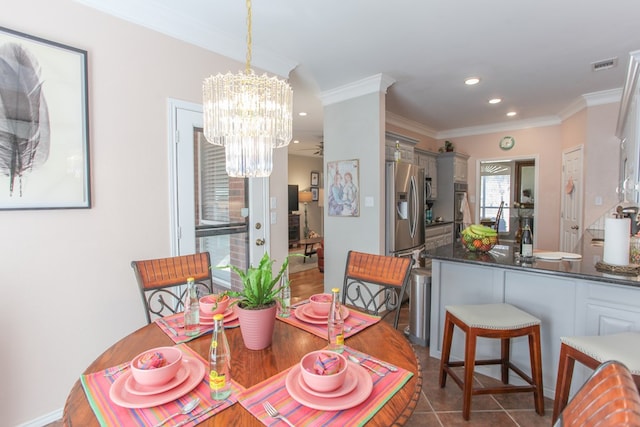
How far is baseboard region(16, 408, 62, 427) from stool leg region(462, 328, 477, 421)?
2442mm

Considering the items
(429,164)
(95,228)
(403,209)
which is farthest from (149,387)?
(429,164)

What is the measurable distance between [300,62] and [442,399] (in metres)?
3.13

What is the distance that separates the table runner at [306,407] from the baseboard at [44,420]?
1.79m

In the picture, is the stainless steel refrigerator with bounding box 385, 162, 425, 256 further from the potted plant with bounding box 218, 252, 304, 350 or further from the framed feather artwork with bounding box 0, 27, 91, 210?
the framed feather artwork with bounding box 0, 27, 91, 210

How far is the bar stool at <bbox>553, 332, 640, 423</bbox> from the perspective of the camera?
4.52 ft

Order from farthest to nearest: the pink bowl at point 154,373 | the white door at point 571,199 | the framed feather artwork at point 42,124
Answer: the white door at point 571,199 < the framed feather artwork at point 42,124 < the pink bowl at point 154,373

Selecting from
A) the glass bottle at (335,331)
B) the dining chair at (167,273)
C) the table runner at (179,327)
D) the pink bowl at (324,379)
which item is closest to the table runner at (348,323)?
the glass bottle at (335,331)

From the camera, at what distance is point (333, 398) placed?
2.84ft

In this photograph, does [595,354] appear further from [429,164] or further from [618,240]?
[429,164]

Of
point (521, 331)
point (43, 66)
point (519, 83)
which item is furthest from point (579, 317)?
point (43, 66)

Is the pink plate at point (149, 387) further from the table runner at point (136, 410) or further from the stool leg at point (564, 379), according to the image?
the stool leg at point (564, 379)

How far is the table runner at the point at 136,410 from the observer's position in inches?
31.3

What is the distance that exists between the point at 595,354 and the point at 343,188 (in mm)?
2772

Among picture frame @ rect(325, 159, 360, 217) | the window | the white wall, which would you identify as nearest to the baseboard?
the white wall
